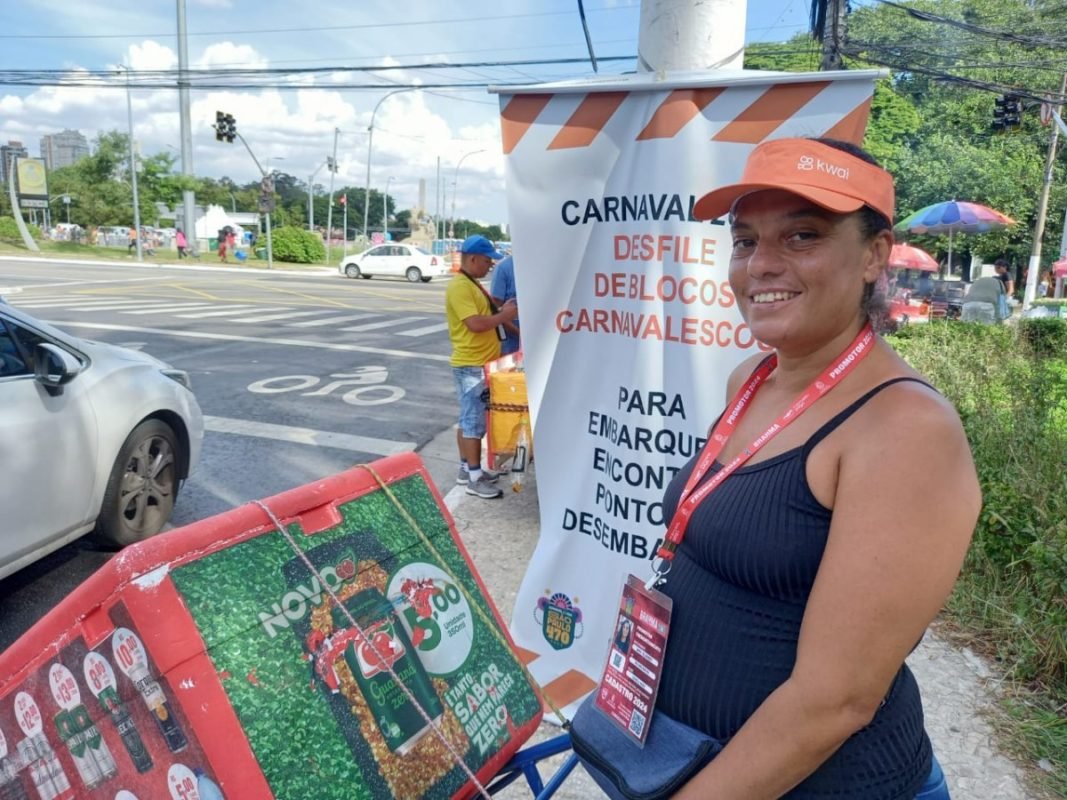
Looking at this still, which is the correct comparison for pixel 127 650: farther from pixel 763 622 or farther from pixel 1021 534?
pixel 1021 534

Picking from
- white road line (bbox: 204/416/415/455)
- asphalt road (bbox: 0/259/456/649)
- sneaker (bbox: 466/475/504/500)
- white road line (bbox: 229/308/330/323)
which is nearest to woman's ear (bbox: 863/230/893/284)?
asphalt road (bbox: 0/259/456/649)

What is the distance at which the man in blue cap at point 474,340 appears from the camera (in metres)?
5.52

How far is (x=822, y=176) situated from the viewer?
1.25m

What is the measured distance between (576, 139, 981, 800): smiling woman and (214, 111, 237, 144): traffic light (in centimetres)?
3300

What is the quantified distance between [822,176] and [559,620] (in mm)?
1818

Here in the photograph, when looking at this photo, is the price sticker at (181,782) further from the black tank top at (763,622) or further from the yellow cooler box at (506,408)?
the yellow cooler box at (506,408)

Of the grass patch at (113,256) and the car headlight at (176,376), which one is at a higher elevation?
the car headlight at (176,376)

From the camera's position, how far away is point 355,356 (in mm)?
11812

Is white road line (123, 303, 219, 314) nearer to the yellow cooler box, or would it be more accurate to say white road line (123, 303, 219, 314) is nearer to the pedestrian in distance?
the yellow cooler box

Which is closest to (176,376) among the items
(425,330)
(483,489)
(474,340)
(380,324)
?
(474,340)

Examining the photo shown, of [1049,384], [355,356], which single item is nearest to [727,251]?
[1049,384]

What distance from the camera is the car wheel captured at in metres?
4.38

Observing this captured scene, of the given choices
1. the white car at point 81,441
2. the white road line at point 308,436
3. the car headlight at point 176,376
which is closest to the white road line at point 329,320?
the white road line at point 308,436

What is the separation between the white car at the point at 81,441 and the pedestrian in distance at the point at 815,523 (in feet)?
11.2
